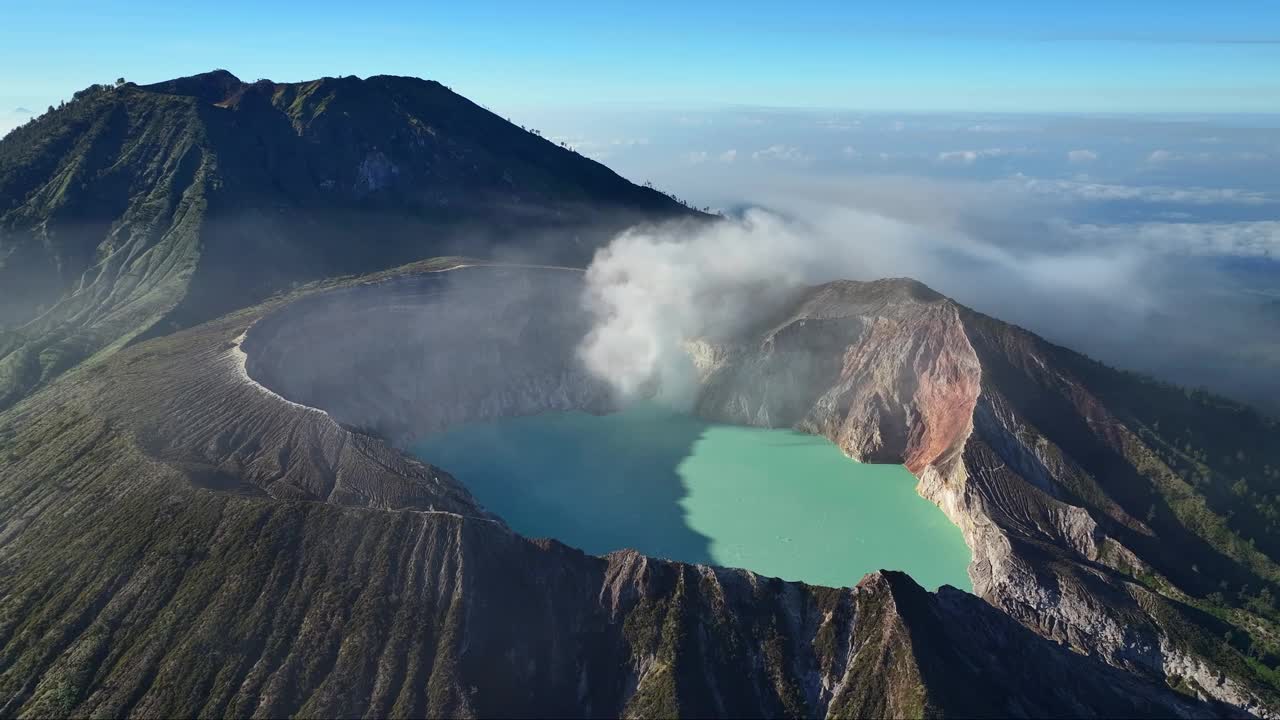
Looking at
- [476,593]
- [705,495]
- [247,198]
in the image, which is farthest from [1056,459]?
[247,198]

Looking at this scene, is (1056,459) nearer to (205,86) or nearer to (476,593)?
(476,593)

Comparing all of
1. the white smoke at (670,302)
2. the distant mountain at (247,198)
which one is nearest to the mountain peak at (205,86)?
the distant mountain at (247,198)

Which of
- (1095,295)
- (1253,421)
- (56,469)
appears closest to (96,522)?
(56,469)

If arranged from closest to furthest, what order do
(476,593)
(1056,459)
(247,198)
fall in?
1. (476,593)
2. (1056,459)
3. (247,198)

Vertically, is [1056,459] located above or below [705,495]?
above

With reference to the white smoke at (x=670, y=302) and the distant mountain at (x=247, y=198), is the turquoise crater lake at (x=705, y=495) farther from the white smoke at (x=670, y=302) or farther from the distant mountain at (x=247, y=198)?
the distant mountain at (x=247, y=198)

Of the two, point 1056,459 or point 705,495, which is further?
point 705,495

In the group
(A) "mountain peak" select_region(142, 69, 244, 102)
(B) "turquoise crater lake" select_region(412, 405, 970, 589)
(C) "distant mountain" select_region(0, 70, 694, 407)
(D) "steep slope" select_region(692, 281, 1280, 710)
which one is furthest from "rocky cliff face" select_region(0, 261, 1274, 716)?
(A) "mountain peak" select_region(142, 69, 244, 102)

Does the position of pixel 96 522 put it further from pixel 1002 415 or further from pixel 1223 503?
pixel 1223 503
